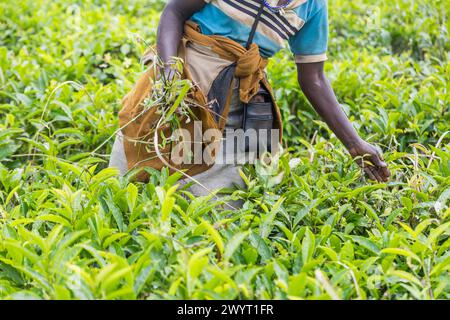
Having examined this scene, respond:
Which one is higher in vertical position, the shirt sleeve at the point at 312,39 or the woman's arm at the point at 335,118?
the shirt sleeve at the point at 312,39

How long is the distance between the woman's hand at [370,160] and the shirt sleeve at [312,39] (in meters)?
0.39

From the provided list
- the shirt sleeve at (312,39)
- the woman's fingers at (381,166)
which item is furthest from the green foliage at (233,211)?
the shirt sleeve at (312,39)

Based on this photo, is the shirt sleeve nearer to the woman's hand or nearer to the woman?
the woman

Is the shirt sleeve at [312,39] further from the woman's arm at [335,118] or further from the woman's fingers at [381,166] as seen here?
the woman's fingers at [381,166]

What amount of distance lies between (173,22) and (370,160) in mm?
941

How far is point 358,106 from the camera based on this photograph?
362 cm

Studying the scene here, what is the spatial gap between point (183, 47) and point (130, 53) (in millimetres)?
2116

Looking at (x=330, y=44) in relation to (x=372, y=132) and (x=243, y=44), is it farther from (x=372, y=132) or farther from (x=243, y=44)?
(x=243, y=44)

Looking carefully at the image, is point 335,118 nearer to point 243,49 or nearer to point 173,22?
point 243,49

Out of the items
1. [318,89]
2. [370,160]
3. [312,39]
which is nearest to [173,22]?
[312,39]

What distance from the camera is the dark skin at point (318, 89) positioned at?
247cm

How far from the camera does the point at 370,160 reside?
103 inches

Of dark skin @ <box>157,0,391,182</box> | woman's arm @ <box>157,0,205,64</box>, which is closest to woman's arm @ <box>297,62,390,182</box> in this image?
dark skin @ <box>157,0,391,182</box>

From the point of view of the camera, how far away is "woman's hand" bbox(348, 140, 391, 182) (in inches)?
102
